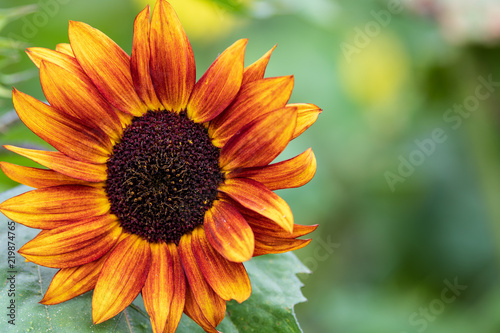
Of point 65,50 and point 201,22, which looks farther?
point 201,22

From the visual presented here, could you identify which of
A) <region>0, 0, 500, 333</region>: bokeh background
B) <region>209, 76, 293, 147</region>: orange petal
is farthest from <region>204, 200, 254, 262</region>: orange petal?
<region>0, 0, 500, 333</region>: bokeh background

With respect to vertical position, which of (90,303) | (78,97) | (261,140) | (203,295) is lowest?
(90,303)

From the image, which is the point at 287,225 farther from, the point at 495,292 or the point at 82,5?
the point at 82,5

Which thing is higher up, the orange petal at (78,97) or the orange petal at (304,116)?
the orange petal at (304,116)

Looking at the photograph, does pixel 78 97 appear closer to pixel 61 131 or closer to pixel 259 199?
pixel 61 131

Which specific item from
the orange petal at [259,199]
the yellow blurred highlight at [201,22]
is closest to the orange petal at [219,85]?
the orange petal at [259,199]

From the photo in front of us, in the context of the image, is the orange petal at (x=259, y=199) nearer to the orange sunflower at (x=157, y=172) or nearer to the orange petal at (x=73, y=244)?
the orange sunflower at (x=157, y=172)

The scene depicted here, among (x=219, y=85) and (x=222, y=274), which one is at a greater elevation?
(x=219, y=85)

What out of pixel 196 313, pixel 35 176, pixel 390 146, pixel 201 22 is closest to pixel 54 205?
pixel 35 176
